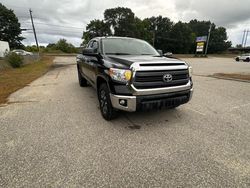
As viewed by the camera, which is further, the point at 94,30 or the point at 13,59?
the point at 94,30

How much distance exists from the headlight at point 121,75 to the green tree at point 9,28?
217 feet

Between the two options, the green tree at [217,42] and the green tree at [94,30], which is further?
the green tree at [217,42]

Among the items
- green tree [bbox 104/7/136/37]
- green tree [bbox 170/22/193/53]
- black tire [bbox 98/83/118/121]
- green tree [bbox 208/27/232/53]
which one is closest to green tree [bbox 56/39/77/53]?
green tree [bbox 104/7/136/37]

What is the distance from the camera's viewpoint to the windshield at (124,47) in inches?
164

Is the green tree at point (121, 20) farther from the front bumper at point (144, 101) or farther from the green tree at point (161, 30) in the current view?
the front bumper at point (144, 101)

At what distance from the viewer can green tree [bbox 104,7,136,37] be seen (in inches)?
2314

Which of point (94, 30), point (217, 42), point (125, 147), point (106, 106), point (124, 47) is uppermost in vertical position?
point (94, 30)

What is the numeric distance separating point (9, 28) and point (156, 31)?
179 ft

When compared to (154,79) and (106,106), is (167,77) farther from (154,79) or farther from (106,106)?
(106,106)

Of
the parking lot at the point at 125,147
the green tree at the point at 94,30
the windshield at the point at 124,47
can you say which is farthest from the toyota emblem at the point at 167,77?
the green tree at the point at 94,30

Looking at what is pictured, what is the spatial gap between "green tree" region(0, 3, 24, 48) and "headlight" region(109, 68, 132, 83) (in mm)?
66217

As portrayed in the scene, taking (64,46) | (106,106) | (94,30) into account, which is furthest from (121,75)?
(94,30)

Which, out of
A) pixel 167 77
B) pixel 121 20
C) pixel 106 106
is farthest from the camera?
pixel 121 20

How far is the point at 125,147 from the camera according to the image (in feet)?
→ 8.86
